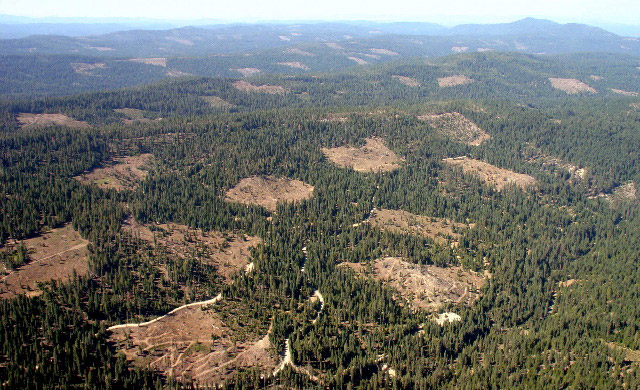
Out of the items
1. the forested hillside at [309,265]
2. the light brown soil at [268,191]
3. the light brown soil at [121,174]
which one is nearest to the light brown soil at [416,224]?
the forested hillside at [309,265]

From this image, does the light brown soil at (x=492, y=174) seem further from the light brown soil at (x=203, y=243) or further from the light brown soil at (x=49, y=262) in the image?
the light brown soil at (x=49, y=262)

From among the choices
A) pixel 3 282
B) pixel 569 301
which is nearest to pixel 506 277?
pixel 569 301

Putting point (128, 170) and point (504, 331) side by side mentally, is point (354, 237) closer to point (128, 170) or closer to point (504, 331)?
point (504, 331)

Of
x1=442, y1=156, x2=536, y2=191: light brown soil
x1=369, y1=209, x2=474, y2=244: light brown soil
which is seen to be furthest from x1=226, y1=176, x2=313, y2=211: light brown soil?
x1=442, y1=156, x2=536, y2=191: light brown soil

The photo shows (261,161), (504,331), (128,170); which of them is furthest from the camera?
(261,161)

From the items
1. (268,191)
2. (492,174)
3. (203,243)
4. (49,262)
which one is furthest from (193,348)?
(492,174)

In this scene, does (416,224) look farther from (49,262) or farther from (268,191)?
(49,262)

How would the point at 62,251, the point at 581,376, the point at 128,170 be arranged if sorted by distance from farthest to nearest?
the point at 128,170 → the point at 62,251 → the point at 581,376
